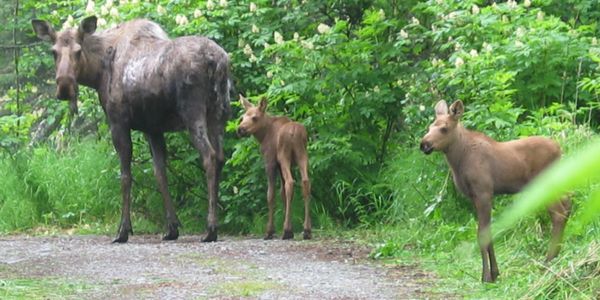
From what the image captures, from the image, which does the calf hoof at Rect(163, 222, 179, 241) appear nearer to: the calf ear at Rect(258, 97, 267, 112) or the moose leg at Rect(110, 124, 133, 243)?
the moose leg at Rect(110, 124, 133, 243)

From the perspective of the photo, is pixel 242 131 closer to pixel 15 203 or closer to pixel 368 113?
pixel 368 113

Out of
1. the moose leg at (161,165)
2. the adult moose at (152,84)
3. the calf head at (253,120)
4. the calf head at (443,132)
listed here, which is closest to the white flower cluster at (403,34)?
the calf head at (253,120)

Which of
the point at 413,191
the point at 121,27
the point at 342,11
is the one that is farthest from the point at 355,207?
the point at 121,27

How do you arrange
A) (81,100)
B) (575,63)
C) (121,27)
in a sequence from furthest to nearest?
1. (81,100)
2. (121,27)
3. (575,63)

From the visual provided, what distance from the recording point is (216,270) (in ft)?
24.6

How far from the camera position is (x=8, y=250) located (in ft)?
31.6

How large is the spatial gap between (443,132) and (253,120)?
163 inches

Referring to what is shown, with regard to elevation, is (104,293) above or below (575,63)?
below

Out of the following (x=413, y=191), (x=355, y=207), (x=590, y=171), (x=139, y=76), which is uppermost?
(x=590, y=171)

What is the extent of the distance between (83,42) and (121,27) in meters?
0.59

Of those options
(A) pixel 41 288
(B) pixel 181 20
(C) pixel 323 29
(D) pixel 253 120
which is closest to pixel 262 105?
(D) pixel 253 120

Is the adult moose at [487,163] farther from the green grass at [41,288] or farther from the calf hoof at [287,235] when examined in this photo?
the calf hoof at [287,235]

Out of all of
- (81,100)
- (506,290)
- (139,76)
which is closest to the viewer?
(506,290)

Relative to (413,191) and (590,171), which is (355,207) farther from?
(590,171)
